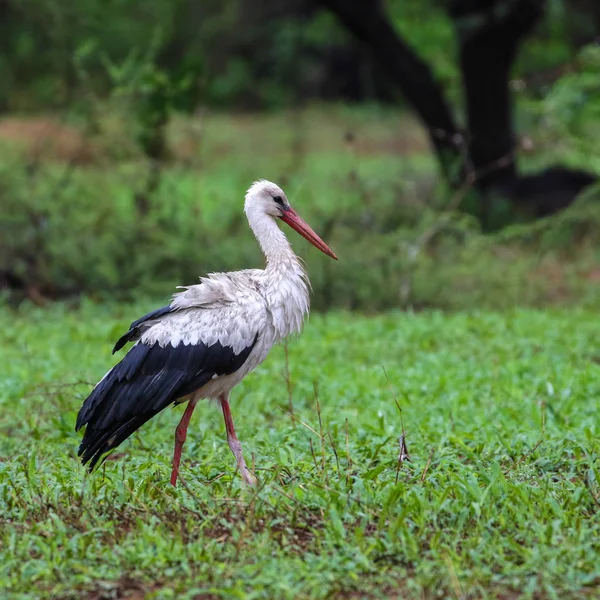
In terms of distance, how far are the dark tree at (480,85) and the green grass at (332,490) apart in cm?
601

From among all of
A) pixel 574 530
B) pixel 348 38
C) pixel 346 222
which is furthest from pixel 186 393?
pixel 348 38

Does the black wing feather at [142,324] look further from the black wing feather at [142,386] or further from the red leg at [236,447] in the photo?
the red leg at [236,447]

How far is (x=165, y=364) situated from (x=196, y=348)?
155mm

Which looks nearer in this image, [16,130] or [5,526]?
[5,526]

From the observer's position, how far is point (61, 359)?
7.85 meters

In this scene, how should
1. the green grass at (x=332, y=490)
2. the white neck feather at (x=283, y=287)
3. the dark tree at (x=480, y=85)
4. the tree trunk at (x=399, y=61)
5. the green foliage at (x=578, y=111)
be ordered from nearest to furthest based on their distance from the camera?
the green grass at (x=332, y=490), the white neck feather at (x=283, y=287), the green foliage at (x=578, y=111), the dark tree at (x=480, y=85), the tree trunk at (x=399, y=61)

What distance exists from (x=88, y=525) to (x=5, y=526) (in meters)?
0.36

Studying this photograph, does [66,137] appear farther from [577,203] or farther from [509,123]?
[577,203]

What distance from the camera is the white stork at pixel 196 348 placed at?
4805mm

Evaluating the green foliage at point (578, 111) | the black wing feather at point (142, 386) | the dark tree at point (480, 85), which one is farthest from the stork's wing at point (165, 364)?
the dark tree at point (480, 85)

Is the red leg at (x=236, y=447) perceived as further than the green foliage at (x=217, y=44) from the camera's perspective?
No

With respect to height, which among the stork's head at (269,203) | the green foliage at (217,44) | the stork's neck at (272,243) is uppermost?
the green foliage at (217,44)

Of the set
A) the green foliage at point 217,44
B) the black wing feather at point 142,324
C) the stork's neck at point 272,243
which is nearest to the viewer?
the black wing feather at point 142,324

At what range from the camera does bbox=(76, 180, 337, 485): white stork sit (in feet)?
15.8
